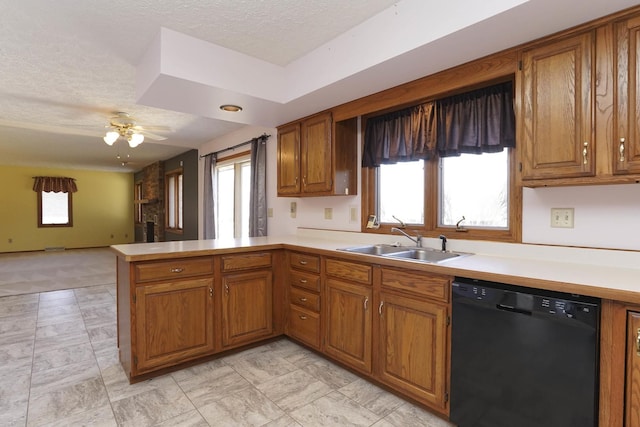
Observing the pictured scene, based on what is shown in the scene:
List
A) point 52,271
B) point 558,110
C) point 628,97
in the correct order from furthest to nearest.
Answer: point 52,271
point 558,110
point 628,97

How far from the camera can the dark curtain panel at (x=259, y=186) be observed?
4098mm

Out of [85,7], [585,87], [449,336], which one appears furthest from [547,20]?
[85,7]

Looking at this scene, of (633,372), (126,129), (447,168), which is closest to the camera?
(633,372)

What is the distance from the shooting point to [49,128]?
4688mm

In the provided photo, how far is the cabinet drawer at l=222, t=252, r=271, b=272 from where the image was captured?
2.58 metres

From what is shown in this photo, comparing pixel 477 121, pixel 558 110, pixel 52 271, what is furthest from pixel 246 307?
pixel 52 271

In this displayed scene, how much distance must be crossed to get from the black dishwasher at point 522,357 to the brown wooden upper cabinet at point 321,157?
4.91 ft

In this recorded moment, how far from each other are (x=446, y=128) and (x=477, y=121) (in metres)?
0.21

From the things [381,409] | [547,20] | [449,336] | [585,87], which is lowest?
[381,409]

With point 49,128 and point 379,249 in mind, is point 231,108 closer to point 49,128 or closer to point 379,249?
point 379,249

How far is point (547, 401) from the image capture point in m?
1.42

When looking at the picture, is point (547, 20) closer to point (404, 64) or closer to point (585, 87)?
point (585, 87)

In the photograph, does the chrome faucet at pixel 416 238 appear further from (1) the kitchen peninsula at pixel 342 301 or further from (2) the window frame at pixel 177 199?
(2) the window frame at pixel 177 199

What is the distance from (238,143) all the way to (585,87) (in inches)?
158
